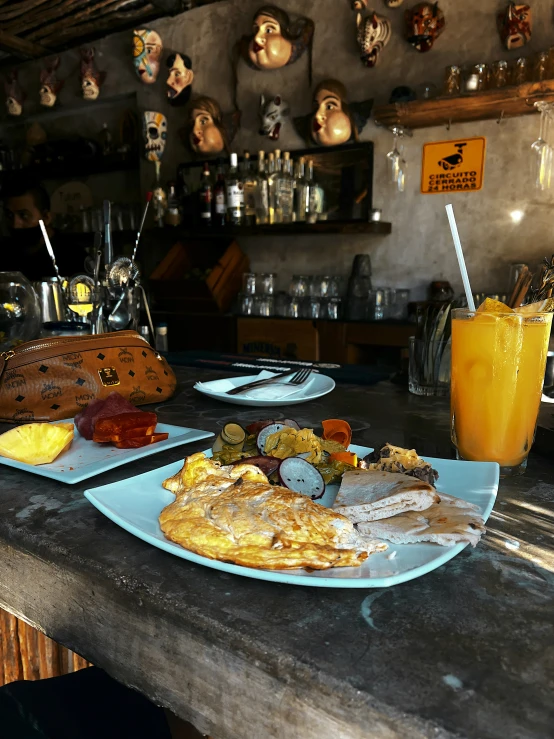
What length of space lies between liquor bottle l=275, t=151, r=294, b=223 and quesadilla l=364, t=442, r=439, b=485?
140 inches

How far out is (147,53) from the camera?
4.80 m

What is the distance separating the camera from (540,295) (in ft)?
3.50

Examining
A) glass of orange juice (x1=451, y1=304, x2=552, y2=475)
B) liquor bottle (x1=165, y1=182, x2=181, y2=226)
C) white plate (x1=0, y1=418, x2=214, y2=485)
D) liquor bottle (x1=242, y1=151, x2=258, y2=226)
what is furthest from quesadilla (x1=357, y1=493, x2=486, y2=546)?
liquor bottle (x1=165, y1=182, x2=181, y2=226)

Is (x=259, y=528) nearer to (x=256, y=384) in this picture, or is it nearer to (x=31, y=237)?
(x=256, y=384)

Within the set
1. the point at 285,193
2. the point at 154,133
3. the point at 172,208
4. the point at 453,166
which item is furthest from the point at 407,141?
the point at 154,133

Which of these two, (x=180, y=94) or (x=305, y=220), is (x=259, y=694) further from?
(x=180, y=94)

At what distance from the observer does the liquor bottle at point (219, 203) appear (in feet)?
14.5

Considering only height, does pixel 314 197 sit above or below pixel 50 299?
above

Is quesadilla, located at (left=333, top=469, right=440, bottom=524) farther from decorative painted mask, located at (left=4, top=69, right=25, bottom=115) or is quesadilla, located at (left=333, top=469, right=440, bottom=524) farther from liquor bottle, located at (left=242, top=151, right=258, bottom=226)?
decorative painted mask, located at (left=4, top=69, right=25, bottom=115)

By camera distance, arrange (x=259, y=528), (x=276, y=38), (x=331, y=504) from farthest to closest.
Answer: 1. (x=276, y=38)
2. (x=331, y=504)
3. (x=259, y=528)

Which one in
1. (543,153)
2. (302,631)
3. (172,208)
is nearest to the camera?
(302,631)

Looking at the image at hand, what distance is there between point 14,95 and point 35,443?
6348mm

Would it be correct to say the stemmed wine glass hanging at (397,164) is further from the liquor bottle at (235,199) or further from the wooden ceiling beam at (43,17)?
the wooden ceiling beam at (43,17)

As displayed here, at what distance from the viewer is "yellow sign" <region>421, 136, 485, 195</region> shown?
376cm
